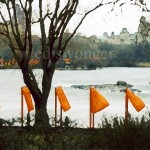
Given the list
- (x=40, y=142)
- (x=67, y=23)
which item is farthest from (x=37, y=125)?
(x=67, y=23)

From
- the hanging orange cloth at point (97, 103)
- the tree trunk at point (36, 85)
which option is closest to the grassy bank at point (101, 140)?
the hanging orange cloth at point (97, 103)

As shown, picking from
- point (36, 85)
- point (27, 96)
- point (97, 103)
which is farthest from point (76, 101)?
point (97, 103)

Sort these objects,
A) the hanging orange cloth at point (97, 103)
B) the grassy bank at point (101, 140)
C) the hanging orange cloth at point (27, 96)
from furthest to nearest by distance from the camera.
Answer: the hanging orange cloth at point (27, 96) < the hanging orange cloth at point (97, 103) < the grassy bank at point (101, 140)

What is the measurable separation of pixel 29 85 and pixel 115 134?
635cm

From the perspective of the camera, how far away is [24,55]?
51.2 feet

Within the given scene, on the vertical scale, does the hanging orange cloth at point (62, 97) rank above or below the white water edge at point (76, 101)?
above

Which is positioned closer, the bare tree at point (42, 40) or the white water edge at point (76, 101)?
the bare tree at point (42, 40)

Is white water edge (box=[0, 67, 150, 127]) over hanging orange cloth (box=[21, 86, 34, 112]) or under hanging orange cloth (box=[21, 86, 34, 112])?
under

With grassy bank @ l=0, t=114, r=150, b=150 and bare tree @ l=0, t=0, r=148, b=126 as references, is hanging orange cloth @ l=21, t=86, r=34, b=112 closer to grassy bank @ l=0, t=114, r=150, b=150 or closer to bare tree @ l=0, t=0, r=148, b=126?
bare tree @ l=0, t=0, r=148, b=126

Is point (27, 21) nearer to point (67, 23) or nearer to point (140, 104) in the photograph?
point (67, 23)

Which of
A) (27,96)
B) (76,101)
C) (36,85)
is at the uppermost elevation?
(36,85)

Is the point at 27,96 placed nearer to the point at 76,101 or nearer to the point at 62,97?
the point at 62,97

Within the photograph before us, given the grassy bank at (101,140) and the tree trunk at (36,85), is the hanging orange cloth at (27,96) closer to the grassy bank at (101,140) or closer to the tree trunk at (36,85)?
the tree trunk at (36,85)

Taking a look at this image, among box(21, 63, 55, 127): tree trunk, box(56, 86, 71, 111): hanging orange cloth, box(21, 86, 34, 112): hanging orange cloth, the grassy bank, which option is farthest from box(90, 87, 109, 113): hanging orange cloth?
the grassy bank
